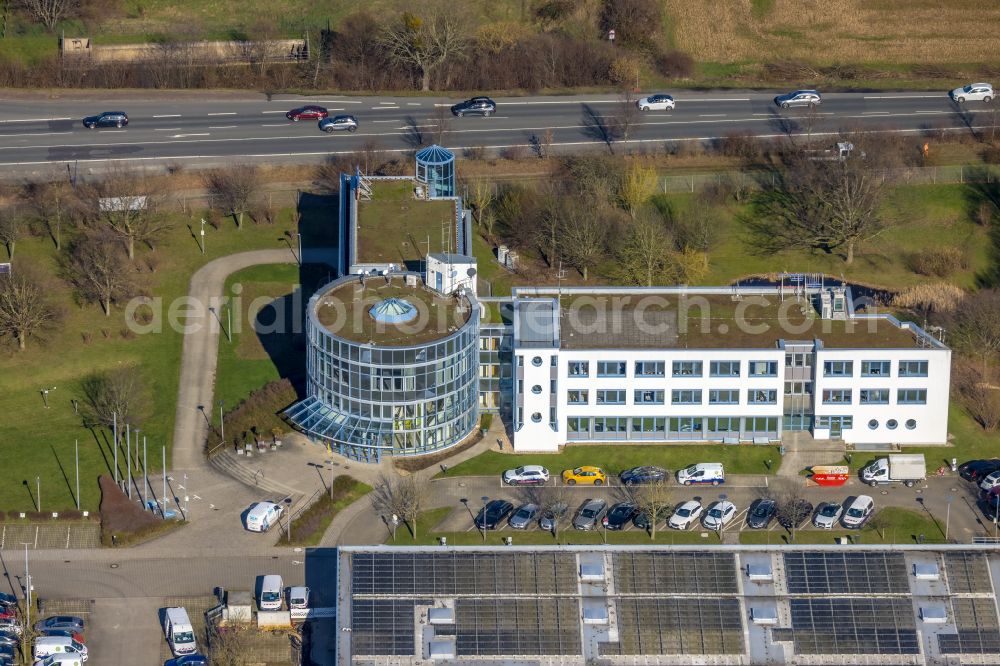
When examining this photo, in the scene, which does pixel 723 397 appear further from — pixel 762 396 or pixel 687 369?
pixel 687 369

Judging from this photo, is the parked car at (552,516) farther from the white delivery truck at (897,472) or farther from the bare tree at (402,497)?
the white delivery truck at (897,472)

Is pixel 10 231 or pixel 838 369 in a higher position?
pixel 10 231

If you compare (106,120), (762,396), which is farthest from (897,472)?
(106,120)

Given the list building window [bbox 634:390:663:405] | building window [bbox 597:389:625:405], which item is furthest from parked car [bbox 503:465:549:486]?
building window [bbox 634:390:663:405]

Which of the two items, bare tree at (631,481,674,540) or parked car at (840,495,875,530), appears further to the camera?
parked car at (840,495,875,530)

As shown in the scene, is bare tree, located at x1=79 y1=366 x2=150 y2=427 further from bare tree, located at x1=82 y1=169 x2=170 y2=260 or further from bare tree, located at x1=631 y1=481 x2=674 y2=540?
bare tree, located at x1=631 y1=481 x2=674 y2=540

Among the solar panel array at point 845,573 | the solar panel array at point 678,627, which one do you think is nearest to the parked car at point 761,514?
the solar panel array at point 845,573

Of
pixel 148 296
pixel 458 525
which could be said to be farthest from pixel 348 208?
pixel 458 525
